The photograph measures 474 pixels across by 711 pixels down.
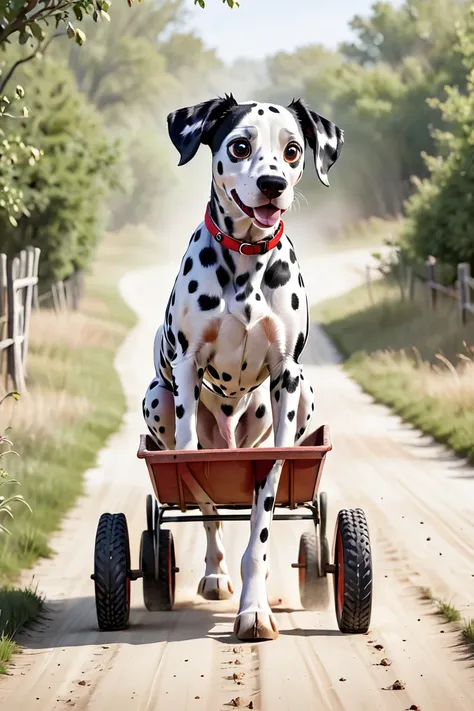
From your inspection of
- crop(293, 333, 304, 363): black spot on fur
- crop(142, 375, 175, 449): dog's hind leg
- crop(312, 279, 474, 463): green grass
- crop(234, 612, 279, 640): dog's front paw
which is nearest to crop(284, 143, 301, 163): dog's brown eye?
crop(293, 333, 304, 363): black spot on fur

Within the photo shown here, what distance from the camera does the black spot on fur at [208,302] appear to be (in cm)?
548

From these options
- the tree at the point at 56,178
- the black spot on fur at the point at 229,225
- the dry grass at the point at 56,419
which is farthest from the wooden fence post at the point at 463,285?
the black spot on fur at the point at 229,225

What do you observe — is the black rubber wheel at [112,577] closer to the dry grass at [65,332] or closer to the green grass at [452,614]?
the green grass at [452,614]

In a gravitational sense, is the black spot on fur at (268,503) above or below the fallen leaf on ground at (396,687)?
above

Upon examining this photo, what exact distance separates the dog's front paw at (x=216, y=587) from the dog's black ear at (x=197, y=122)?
2.20 m

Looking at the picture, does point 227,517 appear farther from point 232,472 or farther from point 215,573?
point 215,573

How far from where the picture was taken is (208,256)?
5578 mm

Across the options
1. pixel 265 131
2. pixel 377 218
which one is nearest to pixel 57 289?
pixel 265 131

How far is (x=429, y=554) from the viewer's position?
Result: 713cm

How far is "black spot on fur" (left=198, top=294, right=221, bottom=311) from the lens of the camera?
5.48 m

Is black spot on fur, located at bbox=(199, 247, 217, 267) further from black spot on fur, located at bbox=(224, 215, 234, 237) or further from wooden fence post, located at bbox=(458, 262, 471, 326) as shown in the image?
wooden fence post, located at bbox=(458, 262, 471, 326)

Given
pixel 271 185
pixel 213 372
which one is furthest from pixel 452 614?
pixel 271 185

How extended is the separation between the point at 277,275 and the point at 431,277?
1617 cm

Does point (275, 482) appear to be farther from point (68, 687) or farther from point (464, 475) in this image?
point (464, 475)
